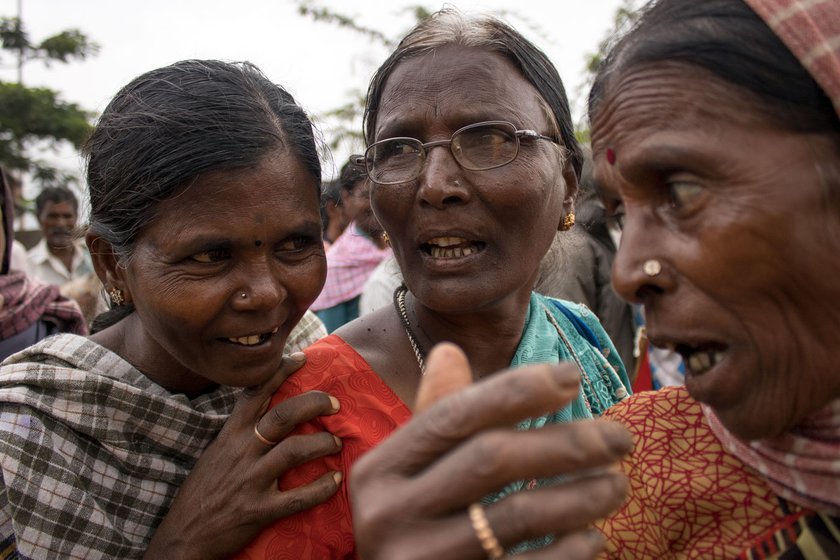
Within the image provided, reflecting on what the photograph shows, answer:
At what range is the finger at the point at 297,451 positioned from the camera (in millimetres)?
1775

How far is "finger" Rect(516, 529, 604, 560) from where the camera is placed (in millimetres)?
935

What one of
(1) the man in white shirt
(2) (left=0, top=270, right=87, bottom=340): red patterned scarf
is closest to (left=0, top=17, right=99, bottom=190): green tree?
(1) the man in white shirt

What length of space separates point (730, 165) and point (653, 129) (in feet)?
0.51

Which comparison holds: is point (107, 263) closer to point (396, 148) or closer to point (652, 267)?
point (396, 148)

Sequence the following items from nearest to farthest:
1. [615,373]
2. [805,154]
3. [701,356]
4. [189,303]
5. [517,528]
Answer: [517,528] < [805,154] < [701,356] < [189,303] < [615,373]

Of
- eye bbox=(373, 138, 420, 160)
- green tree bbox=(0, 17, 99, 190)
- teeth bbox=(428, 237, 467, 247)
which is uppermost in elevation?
eye bbox=(373, 138, 420, 160)

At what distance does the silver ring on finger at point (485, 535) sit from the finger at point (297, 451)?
89cm

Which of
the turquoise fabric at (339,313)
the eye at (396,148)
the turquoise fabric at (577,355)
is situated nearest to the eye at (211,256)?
the eye at (396,148)

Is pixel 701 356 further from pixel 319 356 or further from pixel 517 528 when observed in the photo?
pixel 319 356

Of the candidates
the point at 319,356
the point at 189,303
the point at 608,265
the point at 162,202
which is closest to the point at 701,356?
the point at 319,356

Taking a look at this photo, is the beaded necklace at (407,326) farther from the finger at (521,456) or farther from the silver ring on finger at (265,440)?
the finger at (521,456)

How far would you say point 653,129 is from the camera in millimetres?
1262

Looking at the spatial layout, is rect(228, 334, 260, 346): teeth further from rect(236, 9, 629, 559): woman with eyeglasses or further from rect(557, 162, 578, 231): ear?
rect(557, 162, 578, 231): ear

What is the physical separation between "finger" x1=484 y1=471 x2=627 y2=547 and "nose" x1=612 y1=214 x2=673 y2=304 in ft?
1.43
